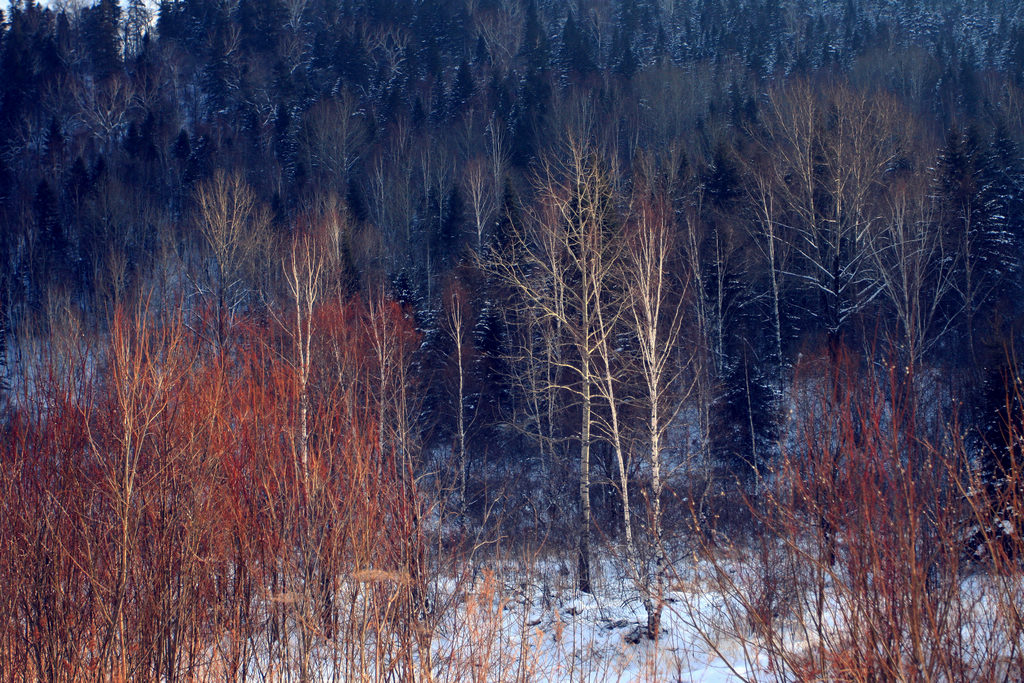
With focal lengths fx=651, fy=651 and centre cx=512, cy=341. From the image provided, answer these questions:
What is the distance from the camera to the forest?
207 inches

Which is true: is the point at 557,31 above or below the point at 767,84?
above

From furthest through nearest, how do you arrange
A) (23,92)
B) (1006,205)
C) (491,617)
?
1. (23,92)
2. (1006,205)
3. (491,617)

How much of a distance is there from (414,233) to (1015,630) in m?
36.5

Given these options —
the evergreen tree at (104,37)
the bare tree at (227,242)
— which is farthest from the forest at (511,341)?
the evergreen tree at (104,37)

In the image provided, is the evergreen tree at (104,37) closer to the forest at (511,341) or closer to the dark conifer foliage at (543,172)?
the dark conifer foliage at (543,172)

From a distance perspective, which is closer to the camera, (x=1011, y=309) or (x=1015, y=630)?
(x=1015, y=630)

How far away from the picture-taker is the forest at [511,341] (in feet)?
17.2

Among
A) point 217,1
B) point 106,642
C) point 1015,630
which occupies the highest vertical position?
point 217,1

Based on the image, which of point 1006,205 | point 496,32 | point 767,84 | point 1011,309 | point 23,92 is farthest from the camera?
point 496,32

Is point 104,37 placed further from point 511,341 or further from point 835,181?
point 835,181

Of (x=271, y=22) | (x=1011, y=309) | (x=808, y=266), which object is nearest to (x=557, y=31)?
(x=271, y=22)

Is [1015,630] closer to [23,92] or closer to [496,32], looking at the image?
[496,32]

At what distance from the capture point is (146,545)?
6.07 m

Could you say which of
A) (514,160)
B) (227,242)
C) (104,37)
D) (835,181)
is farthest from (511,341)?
(104,37)
